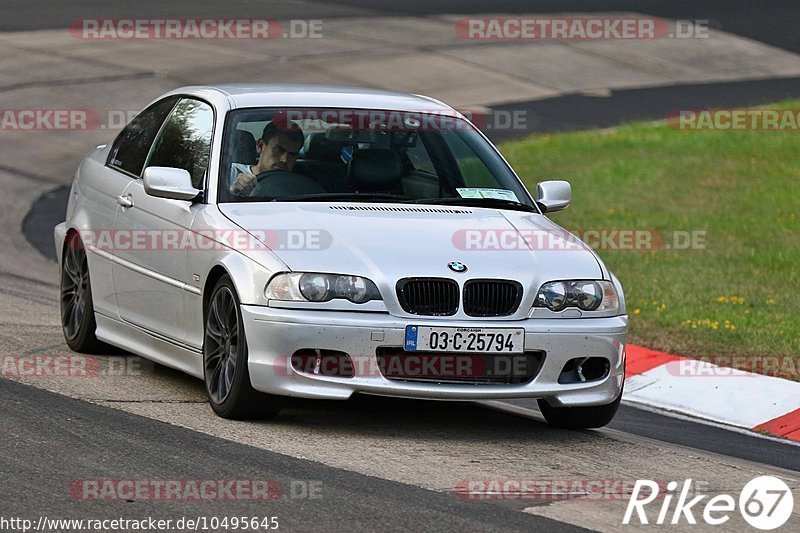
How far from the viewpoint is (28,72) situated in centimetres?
2283

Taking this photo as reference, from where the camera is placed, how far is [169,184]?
26.6ft

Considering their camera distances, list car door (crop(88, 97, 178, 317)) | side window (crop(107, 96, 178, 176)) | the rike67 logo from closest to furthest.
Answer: the rike67 logo, car door (crop(88, 97, 178, 317)), side window (crop(107, 96, 178, 176))

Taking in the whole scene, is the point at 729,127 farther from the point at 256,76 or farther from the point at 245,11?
the point at 245,11

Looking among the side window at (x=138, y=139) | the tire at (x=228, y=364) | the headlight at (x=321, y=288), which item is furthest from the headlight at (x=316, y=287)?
the side window at (x=138, y=139)

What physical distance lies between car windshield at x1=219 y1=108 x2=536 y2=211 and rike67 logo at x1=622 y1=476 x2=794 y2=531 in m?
2.24

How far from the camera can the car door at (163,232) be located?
8234 millimetres

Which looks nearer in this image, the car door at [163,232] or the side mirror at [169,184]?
the side mirror at [169,184]

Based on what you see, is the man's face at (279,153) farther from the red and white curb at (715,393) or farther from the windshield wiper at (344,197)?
the red and white curb at (715,393)

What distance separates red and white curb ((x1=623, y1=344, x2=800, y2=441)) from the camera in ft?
30.5

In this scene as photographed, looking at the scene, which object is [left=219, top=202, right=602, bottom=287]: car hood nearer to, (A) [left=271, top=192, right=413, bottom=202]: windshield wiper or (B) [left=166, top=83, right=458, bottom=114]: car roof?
(A) [left=271, top=192, right=413, bottom=202]: windshield wiper

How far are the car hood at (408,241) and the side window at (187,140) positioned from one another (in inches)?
22.7

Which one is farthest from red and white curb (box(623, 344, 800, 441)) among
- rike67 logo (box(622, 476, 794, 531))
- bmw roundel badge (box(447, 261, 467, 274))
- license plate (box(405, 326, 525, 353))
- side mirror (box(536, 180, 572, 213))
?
bmw roundel badge (box(447, 261, 467, 274))

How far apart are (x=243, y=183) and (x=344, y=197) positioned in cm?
52

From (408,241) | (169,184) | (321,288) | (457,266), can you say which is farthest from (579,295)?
(169,184)
